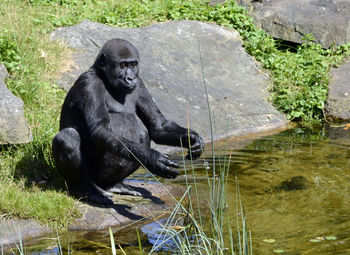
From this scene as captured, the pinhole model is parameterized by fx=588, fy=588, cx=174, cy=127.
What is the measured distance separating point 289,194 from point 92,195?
1944 millimetres

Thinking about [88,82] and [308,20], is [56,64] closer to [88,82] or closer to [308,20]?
[88,82]

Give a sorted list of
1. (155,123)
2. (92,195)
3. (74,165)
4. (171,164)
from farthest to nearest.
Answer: (155,123)
(92,195)
(74,165)
(171,164)

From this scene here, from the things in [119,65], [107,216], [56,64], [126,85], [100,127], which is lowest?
A: [107,216]

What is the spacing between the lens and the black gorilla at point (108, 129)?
525 cm

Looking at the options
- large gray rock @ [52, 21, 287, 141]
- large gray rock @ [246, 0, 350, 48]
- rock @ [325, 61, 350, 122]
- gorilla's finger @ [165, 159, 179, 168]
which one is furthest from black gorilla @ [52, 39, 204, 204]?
large gray rock @ [246, 0, 350, 48]

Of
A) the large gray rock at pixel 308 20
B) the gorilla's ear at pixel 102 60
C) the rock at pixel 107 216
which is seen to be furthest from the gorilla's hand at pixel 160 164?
the large gray rock at pixel 308 20

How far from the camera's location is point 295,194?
230 inches

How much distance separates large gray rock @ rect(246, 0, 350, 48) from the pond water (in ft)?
8.50

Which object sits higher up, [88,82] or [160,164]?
[88,82]

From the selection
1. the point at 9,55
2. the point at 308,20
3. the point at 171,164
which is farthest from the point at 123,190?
the point at 308,20

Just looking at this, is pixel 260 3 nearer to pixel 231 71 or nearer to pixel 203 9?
pixel 203 9

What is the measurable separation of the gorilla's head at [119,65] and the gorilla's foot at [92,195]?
97cm

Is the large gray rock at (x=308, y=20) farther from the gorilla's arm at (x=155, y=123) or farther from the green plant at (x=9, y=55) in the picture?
the gorilla's arm at (x=155, y=123)

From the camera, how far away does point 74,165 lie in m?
5.30
